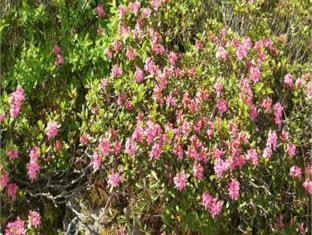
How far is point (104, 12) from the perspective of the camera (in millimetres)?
4758

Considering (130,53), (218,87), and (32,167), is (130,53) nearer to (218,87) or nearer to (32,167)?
(218,87)

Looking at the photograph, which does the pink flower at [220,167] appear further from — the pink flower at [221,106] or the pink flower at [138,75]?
the pink flower at [138,75]

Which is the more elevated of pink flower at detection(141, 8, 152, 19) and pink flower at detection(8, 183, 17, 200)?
pink flower at detection(141, 8, 152, 19)

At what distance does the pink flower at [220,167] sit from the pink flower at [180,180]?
202 mm

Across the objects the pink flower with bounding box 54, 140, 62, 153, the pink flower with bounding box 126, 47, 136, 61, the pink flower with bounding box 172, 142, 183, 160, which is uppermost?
the pink flower with bounding box 126, 47, 136, 61

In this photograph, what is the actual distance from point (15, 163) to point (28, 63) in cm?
76

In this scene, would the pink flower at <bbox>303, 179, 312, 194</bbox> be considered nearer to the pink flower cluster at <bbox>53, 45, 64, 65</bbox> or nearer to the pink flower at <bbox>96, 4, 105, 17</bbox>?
the pink flower cluster at <bbox>53, 45, 64, 65</bbox>

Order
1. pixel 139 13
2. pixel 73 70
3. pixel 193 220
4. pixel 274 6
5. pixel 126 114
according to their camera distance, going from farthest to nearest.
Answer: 1. pixel 274 6
2. pixel 139 13
3. pixel 73 70
4. pixel 126 114
5. pixel 193 220

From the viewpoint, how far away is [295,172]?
12.4 ft

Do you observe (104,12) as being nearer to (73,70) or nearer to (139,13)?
(139,13)

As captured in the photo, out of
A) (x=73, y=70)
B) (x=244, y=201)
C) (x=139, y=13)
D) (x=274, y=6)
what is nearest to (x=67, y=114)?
(x=73, y=70)

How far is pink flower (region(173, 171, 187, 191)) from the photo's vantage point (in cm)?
365

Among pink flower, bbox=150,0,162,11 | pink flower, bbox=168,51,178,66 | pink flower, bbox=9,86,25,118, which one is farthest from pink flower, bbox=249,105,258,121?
pink flower, bbox=9,86,25,118

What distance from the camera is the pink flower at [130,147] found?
3727mm
